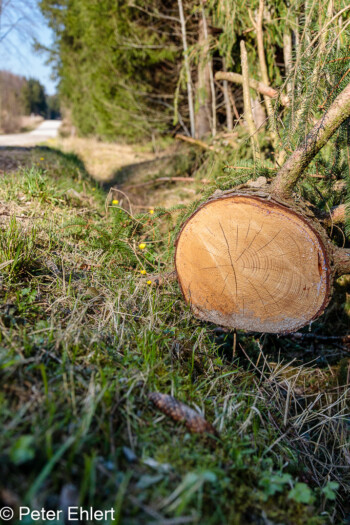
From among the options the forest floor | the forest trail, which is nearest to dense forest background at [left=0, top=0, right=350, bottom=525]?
the forest floor

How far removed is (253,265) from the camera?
6.12 feet

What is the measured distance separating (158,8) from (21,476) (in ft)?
25.9

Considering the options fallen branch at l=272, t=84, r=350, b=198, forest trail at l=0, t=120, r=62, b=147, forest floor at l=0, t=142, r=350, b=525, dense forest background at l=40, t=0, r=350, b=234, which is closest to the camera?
forest floor at l=0, t=142, r=350, b=525

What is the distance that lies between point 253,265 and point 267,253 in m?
0.10

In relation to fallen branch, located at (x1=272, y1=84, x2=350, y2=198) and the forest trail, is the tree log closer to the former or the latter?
fallen branch, located at (x1=272, y1=84, x2=350, y2=198)

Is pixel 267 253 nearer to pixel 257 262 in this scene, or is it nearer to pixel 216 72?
pixel 257 262

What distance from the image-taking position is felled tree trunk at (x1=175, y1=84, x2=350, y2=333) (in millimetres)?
1753

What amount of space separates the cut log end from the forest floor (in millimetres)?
241

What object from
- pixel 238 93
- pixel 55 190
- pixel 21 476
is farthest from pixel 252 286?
pixel 238 93

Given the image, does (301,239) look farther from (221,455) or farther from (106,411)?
(106,411)

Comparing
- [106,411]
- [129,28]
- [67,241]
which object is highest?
[129,28]

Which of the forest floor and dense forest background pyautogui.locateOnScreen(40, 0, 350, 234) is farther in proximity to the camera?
dense forest background pyautogui.locateOnScreen(40, 0, 350, 234)

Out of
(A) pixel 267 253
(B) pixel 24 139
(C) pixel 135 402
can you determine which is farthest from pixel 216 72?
(B) pixel 24 139

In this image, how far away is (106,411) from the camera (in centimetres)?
119
